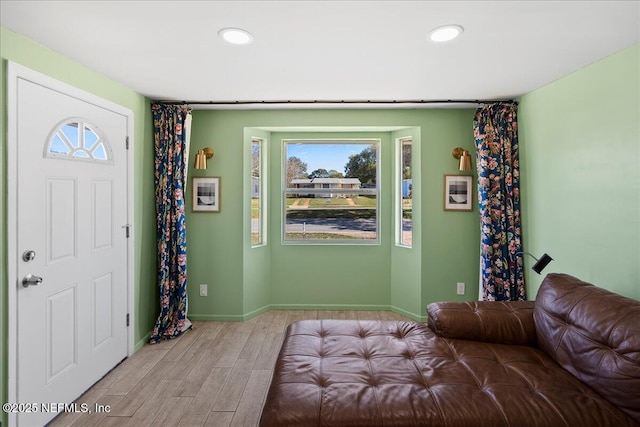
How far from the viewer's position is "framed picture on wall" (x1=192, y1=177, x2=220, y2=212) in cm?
362

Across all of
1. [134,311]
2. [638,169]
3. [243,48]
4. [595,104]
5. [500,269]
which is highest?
[243,48]

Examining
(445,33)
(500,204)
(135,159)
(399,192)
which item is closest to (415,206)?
(399,192)

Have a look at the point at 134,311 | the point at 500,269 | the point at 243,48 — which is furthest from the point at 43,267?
the point at 500,269

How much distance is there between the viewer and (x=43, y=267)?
205 centimetres

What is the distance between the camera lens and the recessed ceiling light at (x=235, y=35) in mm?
1879

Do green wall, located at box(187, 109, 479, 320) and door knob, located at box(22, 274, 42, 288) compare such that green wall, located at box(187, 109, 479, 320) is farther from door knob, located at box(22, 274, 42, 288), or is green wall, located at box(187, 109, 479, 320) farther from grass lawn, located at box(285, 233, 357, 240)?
door knob, located at box(22, 274, 42, 288)

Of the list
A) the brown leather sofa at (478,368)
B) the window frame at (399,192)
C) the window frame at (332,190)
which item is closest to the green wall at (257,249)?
the window frame at (399,192)

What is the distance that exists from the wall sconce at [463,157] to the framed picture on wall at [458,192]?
14 cm

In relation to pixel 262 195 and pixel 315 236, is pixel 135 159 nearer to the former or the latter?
pixel 262 195

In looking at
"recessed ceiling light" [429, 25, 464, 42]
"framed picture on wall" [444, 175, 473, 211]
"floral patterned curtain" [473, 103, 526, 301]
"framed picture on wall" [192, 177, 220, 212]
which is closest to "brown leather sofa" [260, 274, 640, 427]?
"floral patterned curtain" [473, 103, 526, 301]

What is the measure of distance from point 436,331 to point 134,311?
2595 millimetres

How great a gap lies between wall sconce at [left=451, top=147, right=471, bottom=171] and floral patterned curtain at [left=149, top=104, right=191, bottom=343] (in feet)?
9.18

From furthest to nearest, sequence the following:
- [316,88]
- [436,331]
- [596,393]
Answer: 1. [316,88]
2. [436,331]
3. [596,393]

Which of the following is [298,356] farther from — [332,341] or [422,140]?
[422,140]
